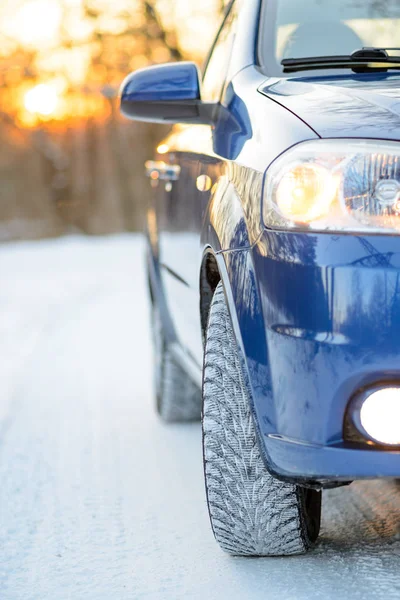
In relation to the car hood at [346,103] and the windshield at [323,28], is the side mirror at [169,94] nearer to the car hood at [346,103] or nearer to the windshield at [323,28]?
the windshield at [323,28]

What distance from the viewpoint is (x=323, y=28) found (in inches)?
118

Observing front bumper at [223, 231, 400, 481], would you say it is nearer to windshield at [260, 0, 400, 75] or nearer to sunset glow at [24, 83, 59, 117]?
windshield at [260, 0, 400, 75]

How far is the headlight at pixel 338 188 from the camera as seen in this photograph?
6.61ft

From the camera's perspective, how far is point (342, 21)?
3.06 metres

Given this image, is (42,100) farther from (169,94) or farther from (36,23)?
(169,94)

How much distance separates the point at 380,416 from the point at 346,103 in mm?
673

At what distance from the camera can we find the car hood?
2092 millimetres

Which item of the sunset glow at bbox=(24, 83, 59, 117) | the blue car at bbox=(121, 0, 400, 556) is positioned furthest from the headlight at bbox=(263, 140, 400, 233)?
the sunset glow at bbox=(24, 83, 59, 117)

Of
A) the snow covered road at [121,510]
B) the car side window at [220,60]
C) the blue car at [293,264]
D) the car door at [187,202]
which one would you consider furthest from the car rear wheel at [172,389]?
the blue car at [293,264]

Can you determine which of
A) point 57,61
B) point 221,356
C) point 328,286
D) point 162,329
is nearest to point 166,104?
point 221,356

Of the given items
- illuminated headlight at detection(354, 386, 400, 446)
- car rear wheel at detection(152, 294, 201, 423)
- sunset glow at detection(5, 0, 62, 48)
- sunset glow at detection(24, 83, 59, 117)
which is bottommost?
sunset glow at detection(24, 83, 59, 117)

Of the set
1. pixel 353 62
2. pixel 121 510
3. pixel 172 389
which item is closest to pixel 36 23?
pixel 172 389

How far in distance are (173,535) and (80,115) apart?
104 ft

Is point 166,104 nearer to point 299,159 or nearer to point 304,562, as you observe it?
point 299,159
